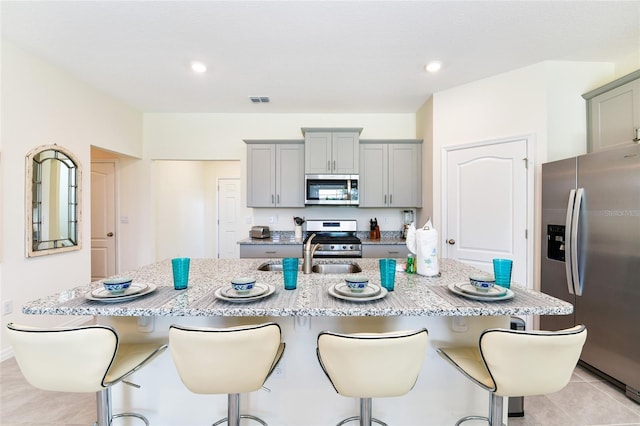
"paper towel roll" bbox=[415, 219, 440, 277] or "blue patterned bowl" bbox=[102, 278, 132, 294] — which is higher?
"paper towel roll" bbox=[415, 219, 440, 277]

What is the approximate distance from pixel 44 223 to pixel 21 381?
1343 millimetres

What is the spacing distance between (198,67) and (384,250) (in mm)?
2892

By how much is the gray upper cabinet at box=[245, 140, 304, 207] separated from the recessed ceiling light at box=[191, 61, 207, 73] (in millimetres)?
1149

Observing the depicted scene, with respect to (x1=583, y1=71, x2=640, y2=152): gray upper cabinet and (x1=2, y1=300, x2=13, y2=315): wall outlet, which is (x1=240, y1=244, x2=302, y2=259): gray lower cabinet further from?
(x1=583, y1=71, x2=640, y2=152): gray upper cabinet

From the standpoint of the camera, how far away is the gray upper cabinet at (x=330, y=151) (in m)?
3.78

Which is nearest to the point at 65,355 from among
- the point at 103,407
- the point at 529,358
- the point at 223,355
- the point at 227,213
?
the point at 103,407

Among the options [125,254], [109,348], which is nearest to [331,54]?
[109,348]

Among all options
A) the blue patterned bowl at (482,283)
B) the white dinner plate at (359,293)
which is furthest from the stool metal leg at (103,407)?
the blue patterned bowl at (482,283)

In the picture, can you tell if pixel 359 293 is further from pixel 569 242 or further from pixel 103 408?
pixel 569 242

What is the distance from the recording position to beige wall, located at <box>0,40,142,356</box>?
238 cm

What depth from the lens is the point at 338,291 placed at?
1.37m

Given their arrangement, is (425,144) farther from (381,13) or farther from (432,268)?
(432,268)

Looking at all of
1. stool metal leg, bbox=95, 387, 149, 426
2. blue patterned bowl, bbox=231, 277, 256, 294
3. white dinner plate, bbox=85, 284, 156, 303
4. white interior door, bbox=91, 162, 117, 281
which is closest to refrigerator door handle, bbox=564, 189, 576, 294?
blue patterned bowl, bbox=231, 277, 256, 294

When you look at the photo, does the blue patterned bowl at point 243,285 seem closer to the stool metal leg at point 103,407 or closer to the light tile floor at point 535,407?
the stool metal leg at point 103,407
